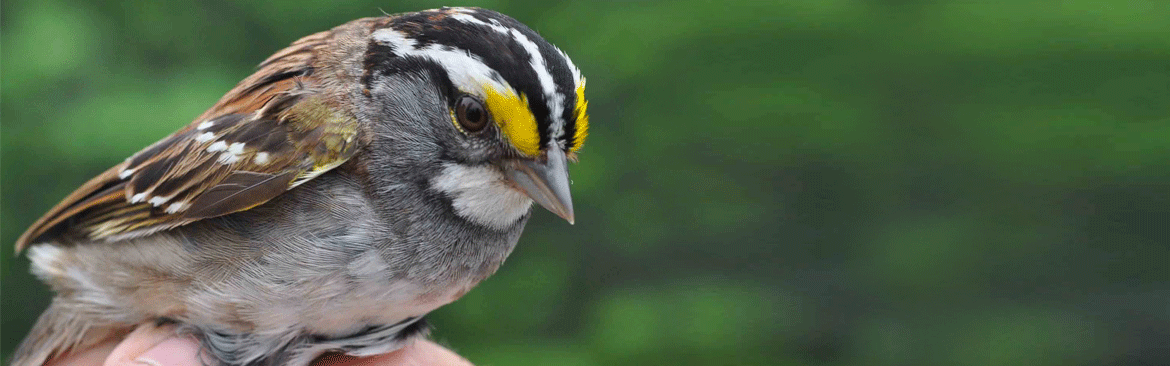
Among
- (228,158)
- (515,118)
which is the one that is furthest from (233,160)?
(515,118)

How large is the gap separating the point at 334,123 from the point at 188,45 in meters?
1.64

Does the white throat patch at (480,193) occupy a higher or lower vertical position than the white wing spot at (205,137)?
higher

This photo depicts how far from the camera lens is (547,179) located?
53.9 inches

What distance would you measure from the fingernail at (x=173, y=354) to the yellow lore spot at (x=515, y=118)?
677 millimetres

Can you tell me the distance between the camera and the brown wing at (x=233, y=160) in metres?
1.43

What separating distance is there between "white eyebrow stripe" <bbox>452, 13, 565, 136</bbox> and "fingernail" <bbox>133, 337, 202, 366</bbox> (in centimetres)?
73

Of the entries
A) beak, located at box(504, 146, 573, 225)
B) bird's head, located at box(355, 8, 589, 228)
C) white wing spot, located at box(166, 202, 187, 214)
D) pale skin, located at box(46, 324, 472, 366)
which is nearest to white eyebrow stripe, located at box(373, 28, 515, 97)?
bird's head, located at box(355, 8, 589, 228)

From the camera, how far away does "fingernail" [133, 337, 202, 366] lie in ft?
5.07

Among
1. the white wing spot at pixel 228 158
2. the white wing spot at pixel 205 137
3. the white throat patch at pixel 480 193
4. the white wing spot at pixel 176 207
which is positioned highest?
the white throat patch at pixel 480 193

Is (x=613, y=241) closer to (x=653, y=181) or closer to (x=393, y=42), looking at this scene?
(x=653, y=181)

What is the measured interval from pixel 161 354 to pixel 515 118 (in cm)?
74

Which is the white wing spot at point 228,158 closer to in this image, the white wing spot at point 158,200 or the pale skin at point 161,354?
the white wing spot at point 158,200

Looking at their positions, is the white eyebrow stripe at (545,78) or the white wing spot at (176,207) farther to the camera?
the white wing spot at (176,207)

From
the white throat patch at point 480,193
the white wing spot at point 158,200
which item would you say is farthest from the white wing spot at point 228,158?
the white throat patch at point 480,193
